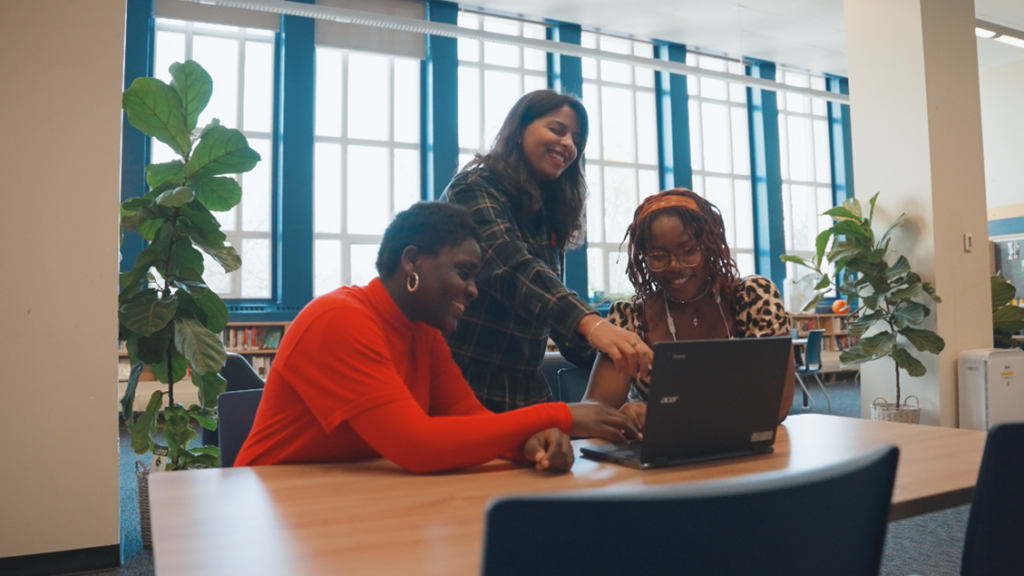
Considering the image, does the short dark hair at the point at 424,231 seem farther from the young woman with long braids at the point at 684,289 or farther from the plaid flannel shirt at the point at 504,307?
the young woman with long braids at the point at 684,289

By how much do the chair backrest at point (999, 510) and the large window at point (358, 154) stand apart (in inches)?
301

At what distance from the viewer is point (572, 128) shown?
6.07ft

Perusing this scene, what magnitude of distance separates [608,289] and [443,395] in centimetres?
836

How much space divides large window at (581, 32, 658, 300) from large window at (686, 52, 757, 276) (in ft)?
2.60

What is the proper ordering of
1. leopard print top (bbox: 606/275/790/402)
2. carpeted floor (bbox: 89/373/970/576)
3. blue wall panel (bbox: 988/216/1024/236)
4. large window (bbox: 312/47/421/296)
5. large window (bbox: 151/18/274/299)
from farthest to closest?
blue wall panel (bbox: 988/216/1024/236), large window (bbox: 312/47/421/296), large window (bbox: 151/18/274/299), carpeted floor (bbox: 89/373/970/576), leopard print top (bbox: 606/275/790/402)

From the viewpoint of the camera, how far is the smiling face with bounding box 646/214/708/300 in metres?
1.92

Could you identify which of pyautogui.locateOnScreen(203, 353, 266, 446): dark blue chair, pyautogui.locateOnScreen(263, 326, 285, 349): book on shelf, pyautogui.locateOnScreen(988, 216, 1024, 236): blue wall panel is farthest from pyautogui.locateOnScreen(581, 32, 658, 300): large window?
pyautogui.locateOnScreen(203, 353, 266, 446): dark blue chair

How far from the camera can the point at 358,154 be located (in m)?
8.37

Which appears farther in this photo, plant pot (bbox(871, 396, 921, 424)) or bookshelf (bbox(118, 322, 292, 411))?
bookshelf (bbox(118, 322, 292, 411))

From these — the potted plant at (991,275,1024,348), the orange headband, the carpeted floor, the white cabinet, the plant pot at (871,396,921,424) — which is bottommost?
the carpeted floor

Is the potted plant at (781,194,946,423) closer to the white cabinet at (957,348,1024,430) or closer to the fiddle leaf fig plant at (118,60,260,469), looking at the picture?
the white cabinet at (957,348,1024,430)

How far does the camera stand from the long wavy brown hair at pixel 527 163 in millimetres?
1806

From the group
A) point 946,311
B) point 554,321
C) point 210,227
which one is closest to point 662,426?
point 554,321

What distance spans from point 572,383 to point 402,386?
3.22ft
